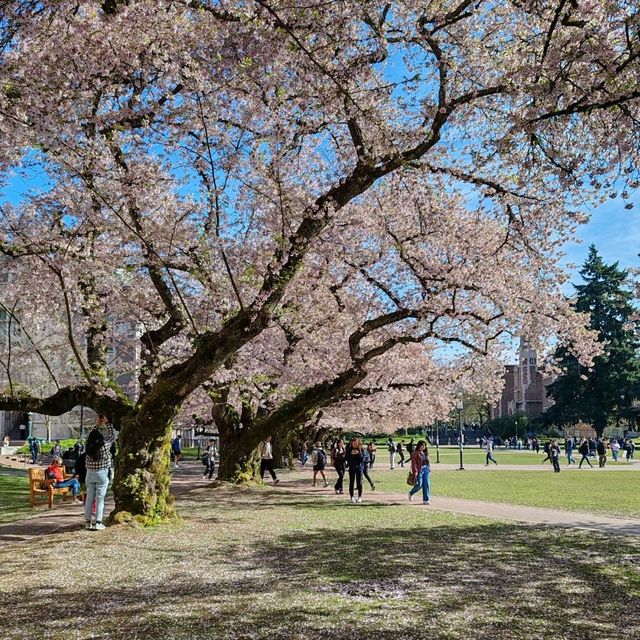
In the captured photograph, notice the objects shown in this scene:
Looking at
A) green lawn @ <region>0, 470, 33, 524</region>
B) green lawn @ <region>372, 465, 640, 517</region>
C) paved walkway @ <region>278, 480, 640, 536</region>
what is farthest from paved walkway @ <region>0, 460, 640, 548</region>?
green lawn @ <region>372, 465, 640, 517</region>

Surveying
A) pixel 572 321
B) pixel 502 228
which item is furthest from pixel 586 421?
pixel 502 228

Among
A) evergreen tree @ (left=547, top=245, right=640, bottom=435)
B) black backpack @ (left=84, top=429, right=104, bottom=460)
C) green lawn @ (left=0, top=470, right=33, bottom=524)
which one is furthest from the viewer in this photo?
evergreen tree @ (left=547, top=245, right=640, bottom=435)

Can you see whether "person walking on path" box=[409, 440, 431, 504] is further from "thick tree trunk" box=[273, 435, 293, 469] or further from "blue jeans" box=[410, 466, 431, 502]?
"thick tree trunk" box=[273, 435, 293, 469]

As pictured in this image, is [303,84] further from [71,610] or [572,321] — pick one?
[572,321]

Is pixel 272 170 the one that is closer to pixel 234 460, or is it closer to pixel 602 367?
pixel 234 460

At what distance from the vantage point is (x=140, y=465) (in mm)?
10898

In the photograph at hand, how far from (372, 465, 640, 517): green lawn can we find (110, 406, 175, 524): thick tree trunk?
980 cm

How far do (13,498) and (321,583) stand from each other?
Result: 1429cm

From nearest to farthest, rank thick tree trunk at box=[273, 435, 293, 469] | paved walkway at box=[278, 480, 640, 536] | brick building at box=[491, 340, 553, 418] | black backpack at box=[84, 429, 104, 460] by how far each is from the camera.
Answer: black backpack at box=[84, 429, 104, 460] → paved walkway at box=[278, 480, 640, 536] → thick tree trunk at box=[273, 435, 293, 469] → brick building at box=[491, 340, 553, 418]

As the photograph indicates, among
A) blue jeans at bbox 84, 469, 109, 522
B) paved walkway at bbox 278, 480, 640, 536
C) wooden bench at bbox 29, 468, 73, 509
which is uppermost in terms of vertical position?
blue jeans at bbox 84, 469, 109, 522

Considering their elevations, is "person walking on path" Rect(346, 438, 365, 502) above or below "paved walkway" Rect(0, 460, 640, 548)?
above

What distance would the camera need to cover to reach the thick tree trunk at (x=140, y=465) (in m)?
10.8

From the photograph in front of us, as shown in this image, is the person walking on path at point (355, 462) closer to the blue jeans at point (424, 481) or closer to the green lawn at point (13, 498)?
the blue jeans at point (424, 481)

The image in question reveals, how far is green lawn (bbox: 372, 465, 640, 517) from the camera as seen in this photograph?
16047 millimetres
